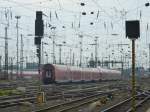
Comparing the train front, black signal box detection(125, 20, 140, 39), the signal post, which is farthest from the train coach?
black signal box detection(125, 20, 140, 39)

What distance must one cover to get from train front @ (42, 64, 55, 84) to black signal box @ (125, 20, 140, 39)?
49.8m

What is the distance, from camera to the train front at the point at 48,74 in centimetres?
6462

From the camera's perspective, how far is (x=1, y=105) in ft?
93.8

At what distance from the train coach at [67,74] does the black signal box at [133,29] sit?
1959 inches

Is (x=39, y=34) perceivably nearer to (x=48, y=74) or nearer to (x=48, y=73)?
(x=48, y=73)

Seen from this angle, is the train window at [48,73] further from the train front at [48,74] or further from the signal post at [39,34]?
the signal post at [39,34]

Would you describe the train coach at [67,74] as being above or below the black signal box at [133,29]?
below

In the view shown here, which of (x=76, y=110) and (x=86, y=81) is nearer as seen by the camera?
(x=76, y=110)

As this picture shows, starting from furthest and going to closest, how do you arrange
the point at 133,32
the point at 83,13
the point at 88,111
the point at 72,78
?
the point at 72,78, the point at 83,13, the point at 88,111, the point at 133,32

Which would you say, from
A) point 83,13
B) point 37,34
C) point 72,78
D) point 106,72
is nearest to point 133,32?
point 37,34

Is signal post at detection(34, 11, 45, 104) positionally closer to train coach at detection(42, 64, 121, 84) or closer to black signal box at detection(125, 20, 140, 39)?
black signal box at detection(125, 20, 140, 39)

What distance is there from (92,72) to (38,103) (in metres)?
57.0

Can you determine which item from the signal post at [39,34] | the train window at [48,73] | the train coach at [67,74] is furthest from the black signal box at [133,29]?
the train window at [48,73]

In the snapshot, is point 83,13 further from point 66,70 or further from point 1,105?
point 66,70
